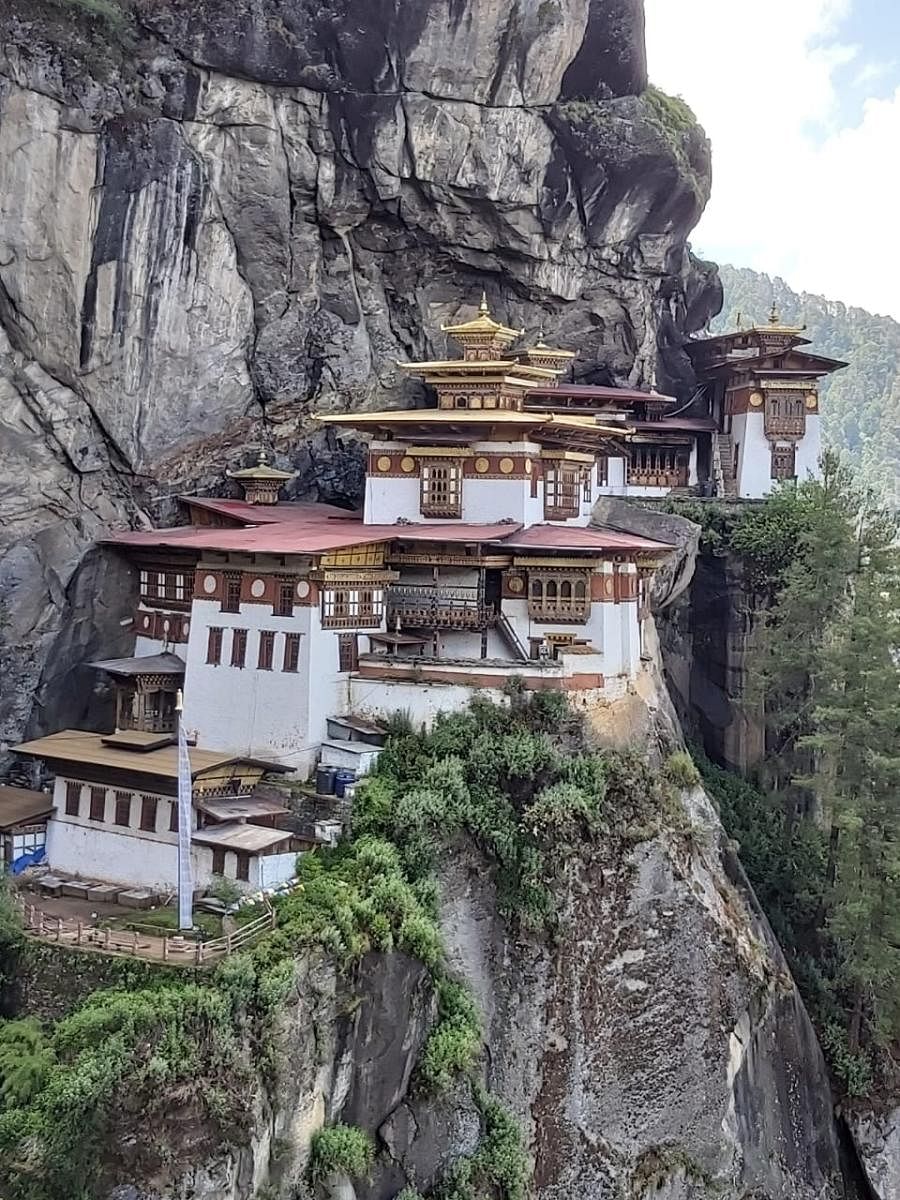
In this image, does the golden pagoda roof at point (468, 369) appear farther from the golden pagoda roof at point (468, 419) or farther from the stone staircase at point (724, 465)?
the stone staircase at point (724, 465)

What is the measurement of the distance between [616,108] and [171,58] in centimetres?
1430

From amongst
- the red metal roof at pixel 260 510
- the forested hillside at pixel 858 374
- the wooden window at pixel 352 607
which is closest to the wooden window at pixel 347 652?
the wooden window at pixel 352 607

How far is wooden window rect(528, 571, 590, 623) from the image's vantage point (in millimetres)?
26891

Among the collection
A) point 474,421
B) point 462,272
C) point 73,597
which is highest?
point 462,272

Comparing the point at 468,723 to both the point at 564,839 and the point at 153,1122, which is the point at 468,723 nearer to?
the point at 564,839

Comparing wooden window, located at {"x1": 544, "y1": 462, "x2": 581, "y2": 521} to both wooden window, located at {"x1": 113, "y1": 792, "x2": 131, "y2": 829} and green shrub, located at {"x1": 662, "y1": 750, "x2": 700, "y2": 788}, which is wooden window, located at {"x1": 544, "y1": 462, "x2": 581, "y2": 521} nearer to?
green shrub, located at {"x1": 662, "y1": 750, "x2": 700, "y2": 788}

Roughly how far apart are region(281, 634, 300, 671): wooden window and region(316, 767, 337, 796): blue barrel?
2.54 metres

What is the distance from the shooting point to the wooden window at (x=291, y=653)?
24891 millimetres

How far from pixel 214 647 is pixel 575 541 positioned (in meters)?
9.00

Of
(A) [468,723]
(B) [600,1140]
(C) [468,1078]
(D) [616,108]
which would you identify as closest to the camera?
(C) [468,1078]

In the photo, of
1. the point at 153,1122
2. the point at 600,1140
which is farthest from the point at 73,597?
the point at 600,1140

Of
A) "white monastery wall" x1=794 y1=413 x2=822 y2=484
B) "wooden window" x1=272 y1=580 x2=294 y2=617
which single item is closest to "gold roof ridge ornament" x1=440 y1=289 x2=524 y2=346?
"wooden window" x1=272 y1=580 x2=294 y2=617

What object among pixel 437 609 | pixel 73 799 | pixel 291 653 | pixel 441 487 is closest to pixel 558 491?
pixel 441 487

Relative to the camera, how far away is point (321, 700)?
25.0m
